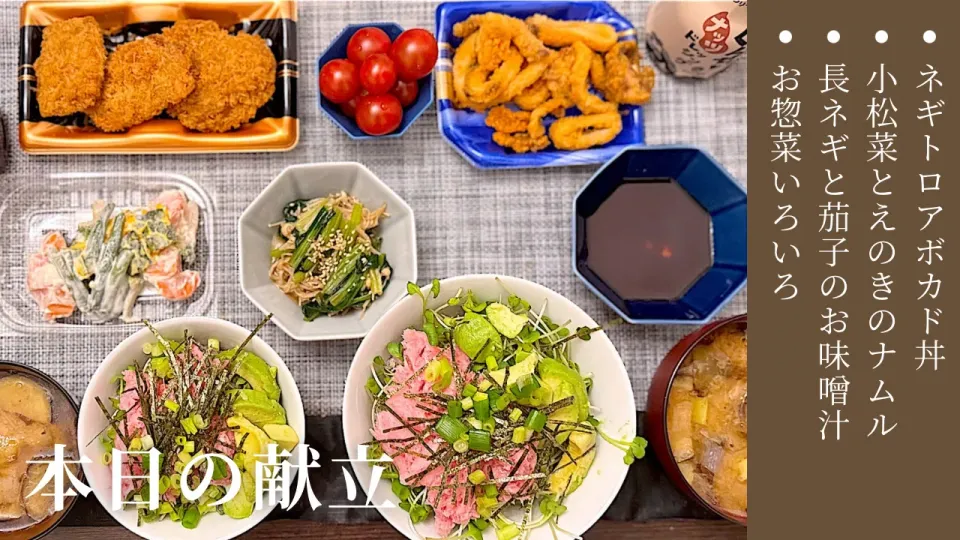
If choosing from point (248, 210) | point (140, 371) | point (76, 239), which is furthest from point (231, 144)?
point (140, 371)

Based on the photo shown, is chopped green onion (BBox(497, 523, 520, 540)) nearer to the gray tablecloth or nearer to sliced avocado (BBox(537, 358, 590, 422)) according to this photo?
sliced avocado (BBox(537, 358, 590, 422))

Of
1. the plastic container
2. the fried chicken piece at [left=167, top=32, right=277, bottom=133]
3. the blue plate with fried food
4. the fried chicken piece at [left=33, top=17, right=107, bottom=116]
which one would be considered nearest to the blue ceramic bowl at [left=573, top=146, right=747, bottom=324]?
the blue plate with fried food

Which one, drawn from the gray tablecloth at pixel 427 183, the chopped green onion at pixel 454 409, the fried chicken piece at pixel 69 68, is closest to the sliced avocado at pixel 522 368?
the chopped green onion at pixel 454 409

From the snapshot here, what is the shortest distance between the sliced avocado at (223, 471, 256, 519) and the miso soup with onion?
105 cm

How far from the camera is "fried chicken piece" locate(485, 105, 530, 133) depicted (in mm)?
2008

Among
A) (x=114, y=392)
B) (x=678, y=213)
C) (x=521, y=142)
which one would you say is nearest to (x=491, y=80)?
(x=521, y=142)

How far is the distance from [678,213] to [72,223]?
1.79m

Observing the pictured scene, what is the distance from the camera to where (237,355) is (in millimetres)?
1698

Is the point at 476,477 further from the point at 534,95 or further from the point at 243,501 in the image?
the point at 534,95

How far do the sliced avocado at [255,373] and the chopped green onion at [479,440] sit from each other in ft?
1.78

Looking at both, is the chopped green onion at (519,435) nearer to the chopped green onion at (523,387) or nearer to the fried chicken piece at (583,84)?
the chopped green onion at (523,387)

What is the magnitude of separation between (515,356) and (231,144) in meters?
1.05
